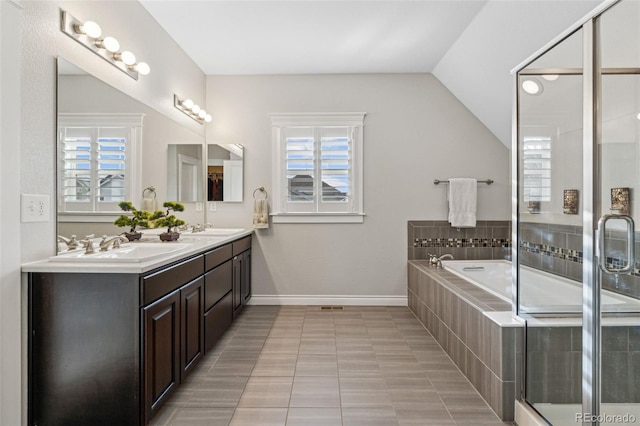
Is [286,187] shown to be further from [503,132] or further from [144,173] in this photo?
[503,132]

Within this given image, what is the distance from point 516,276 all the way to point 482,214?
2.14m

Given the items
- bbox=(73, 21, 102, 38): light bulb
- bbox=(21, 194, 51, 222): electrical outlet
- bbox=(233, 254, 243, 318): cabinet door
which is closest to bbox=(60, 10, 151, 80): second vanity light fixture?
bbox=(73, 21, 102, 38): light bulb

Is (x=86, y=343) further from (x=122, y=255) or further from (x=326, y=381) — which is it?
(x=326, y=381)

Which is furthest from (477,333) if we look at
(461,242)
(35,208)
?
(35,208)

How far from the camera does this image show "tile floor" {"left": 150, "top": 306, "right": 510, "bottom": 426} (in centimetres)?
203

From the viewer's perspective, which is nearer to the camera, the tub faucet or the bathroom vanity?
the bathroom vanity

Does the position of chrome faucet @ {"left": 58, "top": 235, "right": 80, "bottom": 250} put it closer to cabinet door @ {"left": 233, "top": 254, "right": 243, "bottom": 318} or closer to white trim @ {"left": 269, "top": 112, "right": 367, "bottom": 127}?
cabinet door @ {"left": 233, "top": 254, "right": 243, "bottom": 318}

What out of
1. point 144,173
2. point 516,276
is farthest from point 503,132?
point 144,173

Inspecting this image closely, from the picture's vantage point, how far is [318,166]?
13.4ft

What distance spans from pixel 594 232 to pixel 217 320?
2463 millimetres

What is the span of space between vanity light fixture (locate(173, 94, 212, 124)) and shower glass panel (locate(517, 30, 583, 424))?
2.75m

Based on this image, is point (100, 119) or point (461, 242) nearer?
point (100, 119)

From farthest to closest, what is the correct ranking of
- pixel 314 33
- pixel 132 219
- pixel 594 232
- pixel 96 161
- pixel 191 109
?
pixel 191 109 → pixel 314 33 → pixel 132 219 → pixel 96 161 → pixel 594 232

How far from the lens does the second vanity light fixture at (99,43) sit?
199 cm
